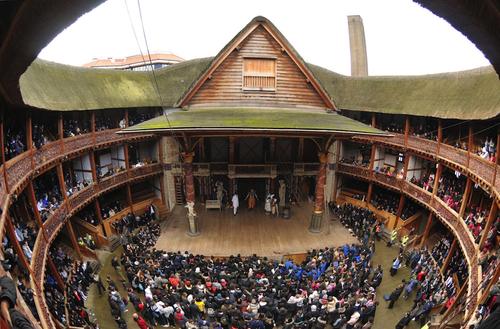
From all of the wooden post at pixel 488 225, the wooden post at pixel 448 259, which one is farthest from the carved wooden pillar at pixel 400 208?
the wooden post at pixel 488 225

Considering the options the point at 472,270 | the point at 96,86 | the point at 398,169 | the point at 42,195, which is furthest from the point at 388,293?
the point at 96,86

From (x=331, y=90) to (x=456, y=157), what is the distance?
1219 cm

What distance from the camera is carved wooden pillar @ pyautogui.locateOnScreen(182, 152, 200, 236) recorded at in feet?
62.2

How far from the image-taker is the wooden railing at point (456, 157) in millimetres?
13912

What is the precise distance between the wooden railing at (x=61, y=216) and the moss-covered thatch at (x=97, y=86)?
16.5 ft

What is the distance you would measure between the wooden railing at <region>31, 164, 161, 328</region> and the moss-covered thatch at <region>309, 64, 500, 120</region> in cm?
1739

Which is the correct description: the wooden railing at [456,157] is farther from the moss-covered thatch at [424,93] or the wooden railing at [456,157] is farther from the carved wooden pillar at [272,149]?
the carved wooden pillar at [272,149]

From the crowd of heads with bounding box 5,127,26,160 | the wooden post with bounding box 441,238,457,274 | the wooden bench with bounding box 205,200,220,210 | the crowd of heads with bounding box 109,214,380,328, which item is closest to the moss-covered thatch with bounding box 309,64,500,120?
the wooden post with bounding box 441,238,457,274

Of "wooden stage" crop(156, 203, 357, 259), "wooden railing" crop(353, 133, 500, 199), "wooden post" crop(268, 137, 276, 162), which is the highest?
"wooden railing" crop(353, 133, 500, 199)

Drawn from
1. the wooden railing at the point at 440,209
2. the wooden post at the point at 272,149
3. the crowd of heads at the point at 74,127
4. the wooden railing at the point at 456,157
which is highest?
the crowd of heads at the point at 74,127

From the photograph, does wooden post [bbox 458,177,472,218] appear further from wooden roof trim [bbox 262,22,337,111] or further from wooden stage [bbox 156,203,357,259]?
wooden roof trim [bbox 262,22,337,111]

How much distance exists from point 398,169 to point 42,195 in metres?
24.8

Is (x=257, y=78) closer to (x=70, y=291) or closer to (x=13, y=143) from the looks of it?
(x=13, y=143)

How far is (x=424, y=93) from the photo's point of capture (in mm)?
21375
